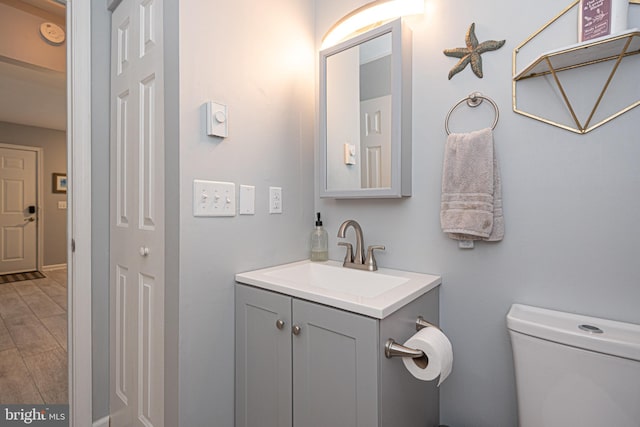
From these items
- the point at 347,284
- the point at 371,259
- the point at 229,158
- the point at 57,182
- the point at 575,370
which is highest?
the point at 57,182

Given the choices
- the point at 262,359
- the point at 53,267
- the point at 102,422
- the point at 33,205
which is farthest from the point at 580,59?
the point at 53,267

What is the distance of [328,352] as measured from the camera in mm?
914

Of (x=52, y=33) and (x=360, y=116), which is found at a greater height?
(x=52, y=33)

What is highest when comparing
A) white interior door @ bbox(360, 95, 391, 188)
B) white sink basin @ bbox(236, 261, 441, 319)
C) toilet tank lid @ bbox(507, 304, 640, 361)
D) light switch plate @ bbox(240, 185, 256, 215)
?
white interior door @ bbox(360, 95, 391, 188)

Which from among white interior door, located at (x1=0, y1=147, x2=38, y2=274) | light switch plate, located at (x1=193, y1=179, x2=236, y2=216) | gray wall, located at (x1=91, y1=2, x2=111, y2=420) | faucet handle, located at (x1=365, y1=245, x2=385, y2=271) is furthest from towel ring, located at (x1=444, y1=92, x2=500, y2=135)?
white interior door, located at (x1=0, y1=147, x2=38, y2=274)

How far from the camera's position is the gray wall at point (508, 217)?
906 mm

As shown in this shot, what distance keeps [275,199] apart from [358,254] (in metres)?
0.44

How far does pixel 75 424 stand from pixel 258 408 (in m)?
0.99

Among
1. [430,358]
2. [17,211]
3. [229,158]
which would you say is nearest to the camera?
[430,358]

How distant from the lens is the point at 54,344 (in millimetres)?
2416

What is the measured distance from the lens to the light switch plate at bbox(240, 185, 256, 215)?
1226mm

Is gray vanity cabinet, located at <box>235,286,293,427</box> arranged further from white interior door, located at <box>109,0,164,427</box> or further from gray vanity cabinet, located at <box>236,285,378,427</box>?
white interior door, located at <box>109,0,164,427</box>

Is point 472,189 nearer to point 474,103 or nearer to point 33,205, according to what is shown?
point 474,103

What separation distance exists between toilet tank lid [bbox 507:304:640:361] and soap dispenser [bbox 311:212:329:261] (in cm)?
80
